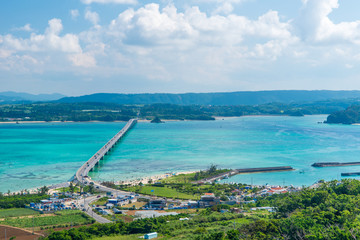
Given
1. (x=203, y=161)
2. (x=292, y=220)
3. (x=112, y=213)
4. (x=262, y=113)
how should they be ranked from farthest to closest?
(x=262, y=113)
(x=203, y=161)
(x=112, y=213)
(x=292, y=220)

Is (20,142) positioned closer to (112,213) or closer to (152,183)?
(152,183)

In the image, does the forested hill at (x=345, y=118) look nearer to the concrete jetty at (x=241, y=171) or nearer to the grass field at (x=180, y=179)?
the concrete jetty at (x=241, y=171)

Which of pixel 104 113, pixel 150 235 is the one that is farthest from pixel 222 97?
pixel 150 235

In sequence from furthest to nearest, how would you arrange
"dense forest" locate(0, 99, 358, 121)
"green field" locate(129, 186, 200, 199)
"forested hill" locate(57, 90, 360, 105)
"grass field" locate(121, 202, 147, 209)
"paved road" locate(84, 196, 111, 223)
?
"forested hill" locate(57, 90, 360, 105) → "dense forest" locate(0, 99, 358, 121) → "green field" locate(129, 186, 200, 199) → "grass field" locate(121, 202, 147, 209) → "paved road" locate(84, 196, 111, 223)

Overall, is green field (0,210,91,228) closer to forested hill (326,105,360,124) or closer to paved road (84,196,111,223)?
paved road (84,196,111,223)

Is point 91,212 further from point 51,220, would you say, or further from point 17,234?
point 17,234

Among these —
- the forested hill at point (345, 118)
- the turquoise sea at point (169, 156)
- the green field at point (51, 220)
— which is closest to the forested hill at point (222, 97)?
the forested hill at point (345, 118)

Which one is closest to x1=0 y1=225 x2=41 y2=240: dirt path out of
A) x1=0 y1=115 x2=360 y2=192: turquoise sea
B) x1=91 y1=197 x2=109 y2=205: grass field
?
x1=91 y1=197 x2=109 y2=205: grass field

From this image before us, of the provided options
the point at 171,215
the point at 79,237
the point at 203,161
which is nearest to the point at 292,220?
the point at 171,215
